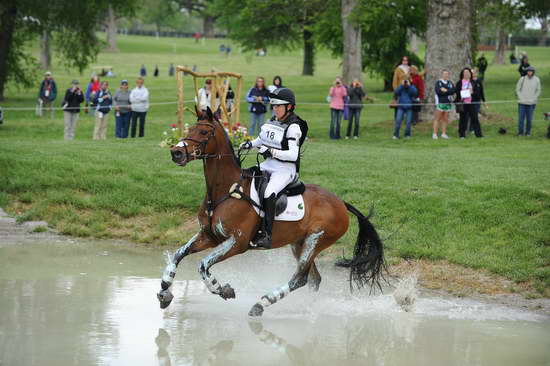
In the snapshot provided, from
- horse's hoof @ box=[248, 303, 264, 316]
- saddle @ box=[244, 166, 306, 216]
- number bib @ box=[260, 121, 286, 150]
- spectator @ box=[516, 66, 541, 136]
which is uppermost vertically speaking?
spectator @ box=[516, 66, 541, 136]

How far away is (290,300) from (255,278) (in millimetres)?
1225

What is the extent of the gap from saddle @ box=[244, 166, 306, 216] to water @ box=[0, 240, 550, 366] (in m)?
1.33

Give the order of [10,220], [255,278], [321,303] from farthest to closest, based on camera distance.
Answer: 1. [10,220]
2. [255,278]
3. [321,303]

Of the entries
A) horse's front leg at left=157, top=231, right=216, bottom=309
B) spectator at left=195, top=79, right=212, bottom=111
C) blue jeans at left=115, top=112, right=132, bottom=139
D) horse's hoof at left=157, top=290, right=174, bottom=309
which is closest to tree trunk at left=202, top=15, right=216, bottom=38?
blue jeans at left=115, top=112, right=132, bottom=139

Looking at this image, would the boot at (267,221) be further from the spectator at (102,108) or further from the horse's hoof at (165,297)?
the spectator at (102,108)

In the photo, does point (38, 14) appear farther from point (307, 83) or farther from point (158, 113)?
point (307, 83)

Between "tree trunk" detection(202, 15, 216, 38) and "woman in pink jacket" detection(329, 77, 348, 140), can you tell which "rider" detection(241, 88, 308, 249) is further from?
"tree trunk" detection(202, 15, 216, 38)

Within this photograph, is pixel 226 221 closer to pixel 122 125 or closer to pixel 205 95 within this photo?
pixel 205 95

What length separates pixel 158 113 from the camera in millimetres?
37625

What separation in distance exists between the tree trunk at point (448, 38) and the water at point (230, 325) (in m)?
14.9

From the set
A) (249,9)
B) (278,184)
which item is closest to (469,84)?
(278,184)

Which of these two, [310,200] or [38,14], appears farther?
[38,14]

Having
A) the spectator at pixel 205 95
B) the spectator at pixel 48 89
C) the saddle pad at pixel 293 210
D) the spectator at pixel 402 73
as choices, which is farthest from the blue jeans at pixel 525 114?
the spectator at pixel 48 89

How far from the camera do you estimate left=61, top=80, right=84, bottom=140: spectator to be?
25031 millimetres
